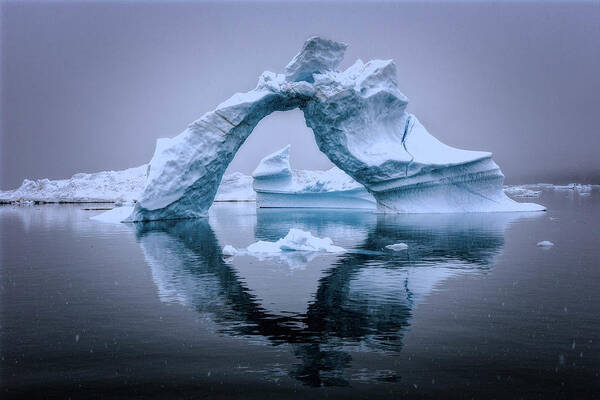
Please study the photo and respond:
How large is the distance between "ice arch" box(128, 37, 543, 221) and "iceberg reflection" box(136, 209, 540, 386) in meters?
9.00

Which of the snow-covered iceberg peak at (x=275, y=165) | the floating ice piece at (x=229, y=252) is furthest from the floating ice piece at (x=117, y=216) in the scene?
the snow-covered iceberg peak at (x=275, y=165)

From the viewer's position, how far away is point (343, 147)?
31.5 metres

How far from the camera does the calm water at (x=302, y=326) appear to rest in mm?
5172

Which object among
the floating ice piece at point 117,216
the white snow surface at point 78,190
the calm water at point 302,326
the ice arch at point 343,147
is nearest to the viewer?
the calm water at point 302,326

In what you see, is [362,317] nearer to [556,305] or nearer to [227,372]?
[227,372]

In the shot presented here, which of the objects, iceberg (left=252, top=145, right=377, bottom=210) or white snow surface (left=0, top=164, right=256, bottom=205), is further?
white snow surface (left=0, top=164, right=256, bottom=205)

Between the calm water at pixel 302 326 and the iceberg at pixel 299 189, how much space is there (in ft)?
105

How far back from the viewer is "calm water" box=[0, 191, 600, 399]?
517 cm

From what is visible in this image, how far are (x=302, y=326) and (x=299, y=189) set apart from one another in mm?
42603

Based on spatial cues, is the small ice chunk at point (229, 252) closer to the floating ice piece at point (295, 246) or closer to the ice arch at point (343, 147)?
the floating ice piece at point (295, 246)

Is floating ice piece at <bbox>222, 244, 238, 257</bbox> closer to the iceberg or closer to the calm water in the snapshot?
the calm water

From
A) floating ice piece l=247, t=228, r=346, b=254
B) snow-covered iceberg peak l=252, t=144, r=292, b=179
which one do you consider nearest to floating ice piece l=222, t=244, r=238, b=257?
floating ice piece l=247, t=228, r=346, b=254

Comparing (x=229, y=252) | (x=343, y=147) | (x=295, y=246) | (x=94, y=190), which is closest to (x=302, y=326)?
(x=229, y=252)

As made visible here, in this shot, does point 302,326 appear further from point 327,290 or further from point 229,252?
point 229,252
